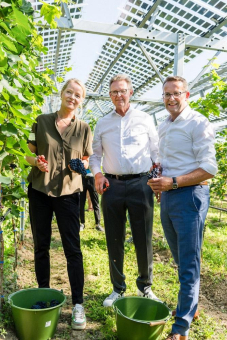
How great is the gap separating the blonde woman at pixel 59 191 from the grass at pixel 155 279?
0.83 ft

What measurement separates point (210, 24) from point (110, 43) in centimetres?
208

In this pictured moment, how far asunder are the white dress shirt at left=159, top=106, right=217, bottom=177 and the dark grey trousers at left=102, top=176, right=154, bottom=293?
34 centimetres

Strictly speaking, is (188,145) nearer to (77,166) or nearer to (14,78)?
(77,166)

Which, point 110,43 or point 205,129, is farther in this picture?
point 110,43

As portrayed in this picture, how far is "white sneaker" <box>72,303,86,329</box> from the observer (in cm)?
222

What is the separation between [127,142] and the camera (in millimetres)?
2506

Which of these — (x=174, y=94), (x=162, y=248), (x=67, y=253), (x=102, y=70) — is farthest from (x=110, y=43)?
(x=67, y=253)

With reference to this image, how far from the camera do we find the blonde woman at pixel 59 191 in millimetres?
2268

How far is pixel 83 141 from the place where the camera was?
95.5 inches

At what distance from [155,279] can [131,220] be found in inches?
41.8

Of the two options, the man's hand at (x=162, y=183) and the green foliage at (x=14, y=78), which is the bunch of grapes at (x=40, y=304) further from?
the man's hand at (x=162, y=183)

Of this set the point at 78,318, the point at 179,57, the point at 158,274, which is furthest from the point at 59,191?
the point at 179,57

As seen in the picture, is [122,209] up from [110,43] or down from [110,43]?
down

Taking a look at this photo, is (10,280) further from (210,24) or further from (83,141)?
(210,24)
